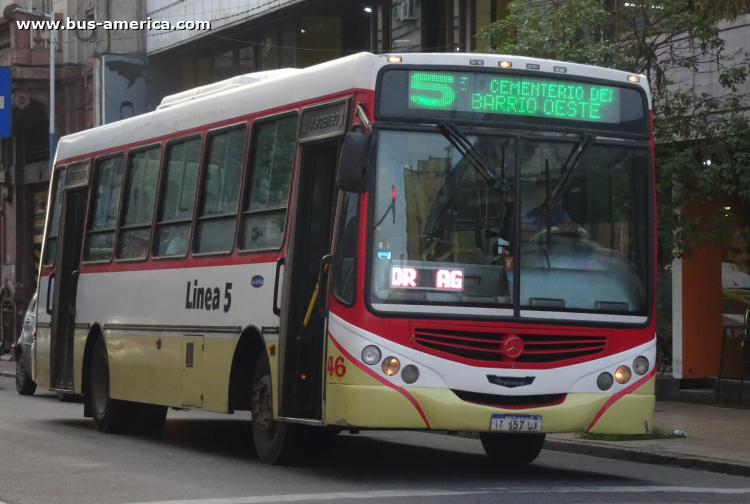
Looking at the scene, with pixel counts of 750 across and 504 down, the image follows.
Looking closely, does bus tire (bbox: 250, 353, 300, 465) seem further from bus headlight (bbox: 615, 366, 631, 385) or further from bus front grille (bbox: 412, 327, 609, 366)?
bus headlight (bbox: 615, 366, 631, 385)

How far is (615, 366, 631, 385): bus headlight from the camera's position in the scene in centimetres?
1071

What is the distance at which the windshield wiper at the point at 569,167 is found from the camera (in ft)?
34.7

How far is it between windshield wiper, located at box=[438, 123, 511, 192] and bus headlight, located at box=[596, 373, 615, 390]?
5.02 feet

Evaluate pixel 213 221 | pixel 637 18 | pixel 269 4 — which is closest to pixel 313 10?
pixel 269 4

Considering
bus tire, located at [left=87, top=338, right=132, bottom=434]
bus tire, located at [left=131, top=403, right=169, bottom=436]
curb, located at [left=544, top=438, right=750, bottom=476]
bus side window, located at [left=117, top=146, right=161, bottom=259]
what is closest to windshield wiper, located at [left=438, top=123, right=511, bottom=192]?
curb, located at [left=544, top=438, right=750, bottom=476]

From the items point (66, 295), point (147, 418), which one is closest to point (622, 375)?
point (147, 418)

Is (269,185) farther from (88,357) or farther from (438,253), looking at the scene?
(88,357)

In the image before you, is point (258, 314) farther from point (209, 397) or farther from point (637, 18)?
point (637, 18)

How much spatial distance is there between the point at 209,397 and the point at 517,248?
3.39m

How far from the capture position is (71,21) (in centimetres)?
3831

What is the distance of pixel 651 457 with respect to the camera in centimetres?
1355

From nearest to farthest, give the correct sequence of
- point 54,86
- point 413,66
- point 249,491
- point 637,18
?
point 249,491, point 413,66, point 637,18, point 54,86

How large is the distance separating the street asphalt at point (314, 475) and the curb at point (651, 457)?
146 mm

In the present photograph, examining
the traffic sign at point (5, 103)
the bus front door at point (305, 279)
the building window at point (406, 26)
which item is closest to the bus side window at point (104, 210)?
the bus front door at point (305, 279)
